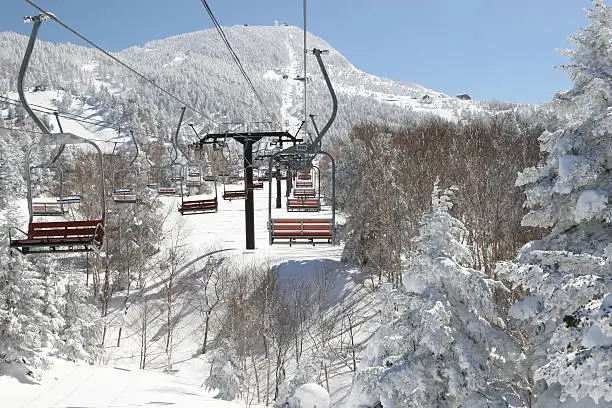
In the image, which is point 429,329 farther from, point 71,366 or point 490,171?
point 490,171

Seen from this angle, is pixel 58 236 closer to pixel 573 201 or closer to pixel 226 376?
pixel 573 201

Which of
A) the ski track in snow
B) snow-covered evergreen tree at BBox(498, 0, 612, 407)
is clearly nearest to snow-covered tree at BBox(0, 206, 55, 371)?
the ski track in snow

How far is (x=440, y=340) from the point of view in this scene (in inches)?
271

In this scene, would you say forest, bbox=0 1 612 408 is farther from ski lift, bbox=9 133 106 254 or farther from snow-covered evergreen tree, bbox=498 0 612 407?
ski lift, bbox=9 133 106 254

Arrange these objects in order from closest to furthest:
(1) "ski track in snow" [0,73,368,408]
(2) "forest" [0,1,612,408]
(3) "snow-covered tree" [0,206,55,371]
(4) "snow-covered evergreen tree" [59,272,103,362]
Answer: (2) "forest" [0,1,612,408] → (1) "ski track in snow" [0,73,368,408] → (3) "snow-covered tree" [0,206,55,371] → (4) "snow-covered evergreen tree" [59,272,103,362]

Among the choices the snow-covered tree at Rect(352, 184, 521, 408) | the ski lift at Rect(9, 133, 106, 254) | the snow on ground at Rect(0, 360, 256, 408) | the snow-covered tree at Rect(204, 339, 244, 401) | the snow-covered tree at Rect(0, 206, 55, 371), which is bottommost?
the snow-covered tree at Rect(204, 339, 244, 401)

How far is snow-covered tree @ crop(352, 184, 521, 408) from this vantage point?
22.4 feet

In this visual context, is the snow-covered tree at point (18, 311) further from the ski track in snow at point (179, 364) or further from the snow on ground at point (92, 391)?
the ski track in snow at point (179, 364)

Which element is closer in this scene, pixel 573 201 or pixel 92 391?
pixel 573 201

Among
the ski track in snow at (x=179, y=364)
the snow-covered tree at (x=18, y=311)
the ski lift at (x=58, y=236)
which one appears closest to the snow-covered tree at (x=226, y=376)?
the ski track in snow at (x=179, y=364)

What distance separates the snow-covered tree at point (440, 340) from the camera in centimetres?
683

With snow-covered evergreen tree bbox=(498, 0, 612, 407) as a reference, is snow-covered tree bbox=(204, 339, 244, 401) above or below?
below

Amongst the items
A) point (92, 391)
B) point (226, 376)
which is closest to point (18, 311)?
point (92, 391)

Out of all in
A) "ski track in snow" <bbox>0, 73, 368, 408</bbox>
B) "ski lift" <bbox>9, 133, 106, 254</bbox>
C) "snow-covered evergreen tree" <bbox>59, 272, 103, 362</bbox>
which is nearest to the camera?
"ski lift" <bbox>9, 133, 106, 254</bbox>
